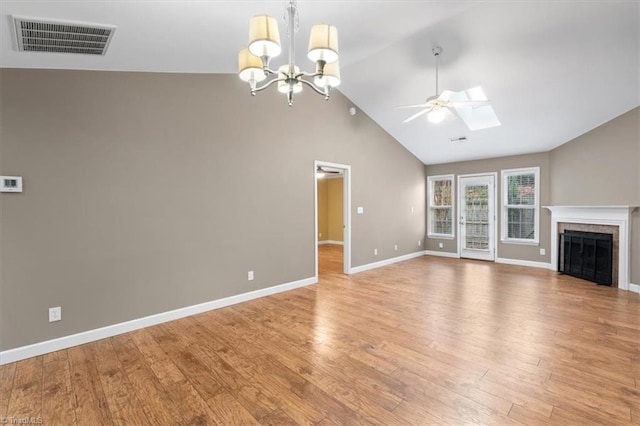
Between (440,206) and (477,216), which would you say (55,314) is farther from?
(477,216)

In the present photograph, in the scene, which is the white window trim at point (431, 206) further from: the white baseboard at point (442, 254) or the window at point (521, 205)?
the window at point (521, 205)

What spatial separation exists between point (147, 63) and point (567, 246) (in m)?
7.54

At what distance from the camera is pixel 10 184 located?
2.68 meters

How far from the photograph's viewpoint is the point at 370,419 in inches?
75.8

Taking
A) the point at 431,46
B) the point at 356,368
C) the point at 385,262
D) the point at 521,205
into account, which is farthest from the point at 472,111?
the point at 356,368

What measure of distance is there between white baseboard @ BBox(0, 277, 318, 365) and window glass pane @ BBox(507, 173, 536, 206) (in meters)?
5.89

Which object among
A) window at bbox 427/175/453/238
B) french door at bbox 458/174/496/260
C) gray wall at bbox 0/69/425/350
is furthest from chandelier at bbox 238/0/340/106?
window at bbox 427/175/453/238

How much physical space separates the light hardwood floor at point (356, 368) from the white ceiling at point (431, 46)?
107 inches

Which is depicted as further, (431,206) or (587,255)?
(431,206)

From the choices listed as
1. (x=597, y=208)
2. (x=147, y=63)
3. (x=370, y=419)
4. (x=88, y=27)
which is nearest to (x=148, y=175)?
(x=147, y=63)

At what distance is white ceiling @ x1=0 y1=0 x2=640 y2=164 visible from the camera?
244 cm

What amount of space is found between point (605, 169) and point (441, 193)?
338cm

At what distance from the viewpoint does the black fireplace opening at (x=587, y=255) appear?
5090mm

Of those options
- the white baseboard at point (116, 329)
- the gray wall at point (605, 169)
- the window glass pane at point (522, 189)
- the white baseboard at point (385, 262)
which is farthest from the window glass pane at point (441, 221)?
the white baseboard at point (116, 329)
